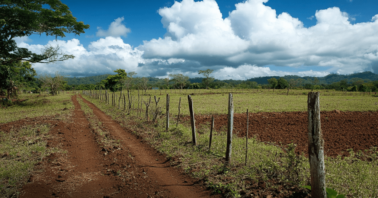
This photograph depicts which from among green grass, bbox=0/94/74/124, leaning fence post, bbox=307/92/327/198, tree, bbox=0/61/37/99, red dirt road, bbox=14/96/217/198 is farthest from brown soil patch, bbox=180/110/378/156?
tree, bbox=0/61/37/99

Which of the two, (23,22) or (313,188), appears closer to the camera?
(313,188)

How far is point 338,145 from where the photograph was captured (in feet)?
27.0

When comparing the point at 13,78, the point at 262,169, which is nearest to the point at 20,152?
the point at 262,169

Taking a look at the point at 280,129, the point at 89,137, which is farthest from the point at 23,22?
the point at 280,129

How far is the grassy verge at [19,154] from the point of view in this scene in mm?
4977

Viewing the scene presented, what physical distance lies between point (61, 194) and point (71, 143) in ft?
15.3

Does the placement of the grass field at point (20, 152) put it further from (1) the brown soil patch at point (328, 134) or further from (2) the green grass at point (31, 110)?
(1) the brown soil patch at point (328, 134)

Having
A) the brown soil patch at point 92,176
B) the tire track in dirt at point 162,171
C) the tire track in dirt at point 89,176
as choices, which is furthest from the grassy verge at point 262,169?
the tire track in dirt at point 89,176

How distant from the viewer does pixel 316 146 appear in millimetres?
3627

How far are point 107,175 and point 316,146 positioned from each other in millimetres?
5722

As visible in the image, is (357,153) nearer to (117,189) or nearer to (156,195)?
(156,195)

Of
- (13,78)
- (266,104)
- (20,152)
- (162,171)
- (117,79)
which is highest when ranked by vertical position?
(117,79)

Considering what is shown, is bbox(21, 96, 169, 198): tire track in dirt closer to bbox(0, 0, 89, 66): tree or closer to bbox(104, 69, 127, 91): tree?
bbox(0, 0, 89, 66): tree

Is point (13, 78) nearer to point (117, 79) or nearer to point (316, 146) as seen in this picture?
point (316, 146)
